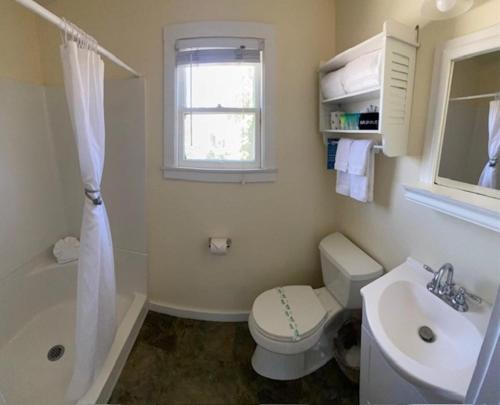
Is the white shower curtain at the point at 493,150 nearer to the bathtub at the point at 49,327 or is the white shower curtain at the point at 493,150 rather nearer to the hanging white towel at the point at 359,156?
the hanging white towel at the point at 359,156

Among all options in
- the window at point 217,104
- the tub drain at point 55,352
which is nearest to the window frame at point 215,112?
the window at point 217,104

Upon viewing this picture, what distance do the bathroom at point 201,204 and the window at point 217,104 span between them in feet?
0.05

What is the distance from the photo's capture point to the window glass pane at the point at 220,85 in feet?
5.83

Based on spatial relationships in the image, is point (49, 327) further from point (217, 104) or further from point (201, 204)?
point (217, 104)

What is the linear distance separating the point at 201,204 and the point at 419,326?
1.41 meters

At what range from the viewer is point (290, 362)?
1563 millimetres

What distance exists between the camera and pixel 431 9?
40.1 inches

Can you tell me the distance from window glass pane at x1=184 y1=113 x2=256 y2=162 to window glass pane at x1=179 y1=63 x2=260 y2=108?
8 cm

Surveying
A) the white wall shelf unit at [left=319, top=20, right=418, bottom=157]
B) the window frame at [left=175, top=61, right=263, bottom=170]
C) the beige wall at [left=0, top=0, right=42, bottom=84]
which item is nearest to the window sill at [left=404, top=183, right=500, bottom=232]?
the white wall shelf unit at [left=319, top=20, right=418, bottom=157]

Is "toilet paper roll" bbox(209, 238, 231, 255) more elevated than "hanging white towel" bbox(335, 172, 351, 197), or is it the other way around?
"hanging white towel" bbox(335, 172, 351, 197)

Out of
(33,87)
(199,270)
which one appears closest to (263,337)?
(199,270)

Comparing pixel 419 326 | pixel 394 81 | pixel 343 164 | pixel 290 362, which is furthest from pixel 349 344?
pixel 394 81

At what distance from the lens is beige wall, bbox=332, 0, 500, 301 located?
1022 millimetres

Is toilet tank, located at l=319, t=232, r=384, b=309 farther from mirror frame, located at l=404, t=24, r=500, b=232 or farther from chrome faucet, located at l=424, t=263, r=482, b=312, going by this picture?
mirror frame, located at l=404, t=24, r=500, b=232
